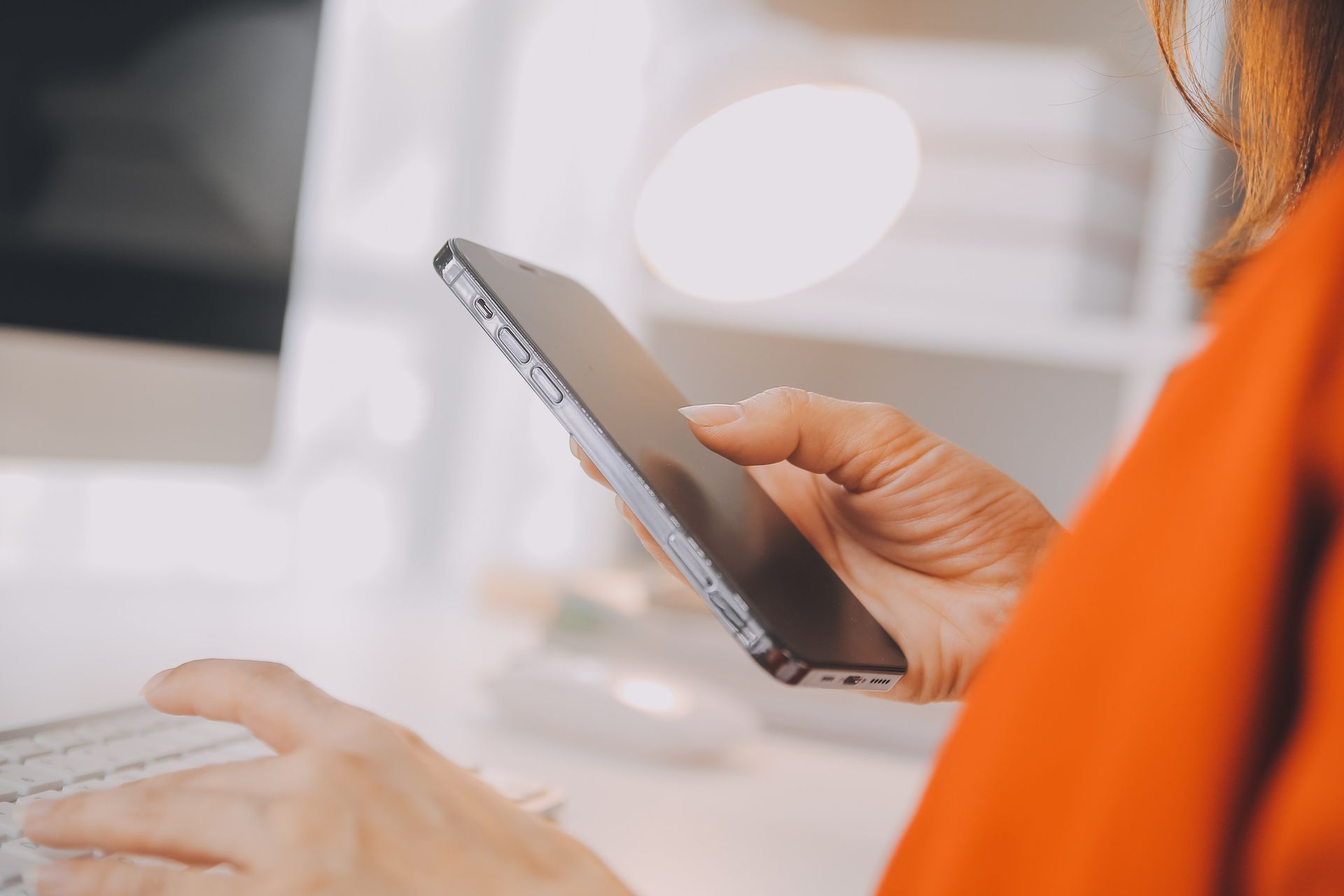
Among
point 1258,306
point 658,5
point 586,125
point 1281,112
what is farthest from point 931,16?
point 1258,306

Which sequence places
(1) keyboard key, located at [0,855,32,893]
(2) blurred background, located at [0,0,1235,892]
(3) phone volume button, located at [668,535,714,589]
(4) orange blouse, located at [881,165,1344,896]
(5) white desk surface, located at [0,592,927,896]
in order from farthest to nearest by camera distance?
1. (2) blurred background, located at [0,0,1235,892]
2. (5) white desk surface, located at [0,592,927,896]
3. (3) phone volume button, located at [668,535,714,589]
4. (1) keyboard key, located at [0,855,32,893]
5. (4) orange blouse, located at [881,165,1344,896]

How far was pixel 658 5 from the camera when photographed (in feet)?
4.50

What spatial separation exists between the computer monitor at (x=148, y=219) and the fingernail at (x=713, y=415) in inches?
14.2

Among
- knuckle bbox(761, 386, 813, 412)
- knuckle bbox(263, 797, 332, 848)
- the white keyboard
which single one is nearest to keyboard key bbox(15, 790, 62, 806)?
the white keyboard

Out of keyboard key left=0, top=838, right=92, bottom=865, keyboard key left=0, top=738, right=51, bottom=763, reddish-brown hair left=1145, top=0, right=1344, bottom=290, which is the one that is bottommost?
keyboard key left=0, top=738, right=51, bottom=763

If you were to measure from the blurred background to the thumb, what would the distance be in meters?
0.26

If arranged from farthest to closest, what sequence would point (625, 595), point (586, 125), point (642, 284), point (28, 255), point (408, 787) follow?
point (586, 125), point (642, 284), point (625, 595), point (28, 255), point (408, 787)

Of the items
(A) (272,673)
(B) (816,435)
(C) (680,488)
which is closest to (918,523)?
(B) (816,435)

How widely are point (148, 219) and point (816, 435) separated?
1.42 feet

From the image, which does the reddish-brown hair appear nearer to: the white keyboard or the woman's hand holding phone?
the woman's hand holding phone

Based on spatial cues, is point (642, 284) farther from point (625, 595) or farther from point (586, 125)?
point (625, 595)

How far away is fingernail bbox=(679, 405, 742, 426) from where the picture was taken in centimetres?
57

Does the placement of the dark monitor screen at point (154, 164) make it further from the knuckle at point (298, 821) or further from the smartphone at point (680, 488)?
the knuckle at point (298, 821)

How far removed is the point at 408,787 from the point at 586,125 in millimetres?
1176
